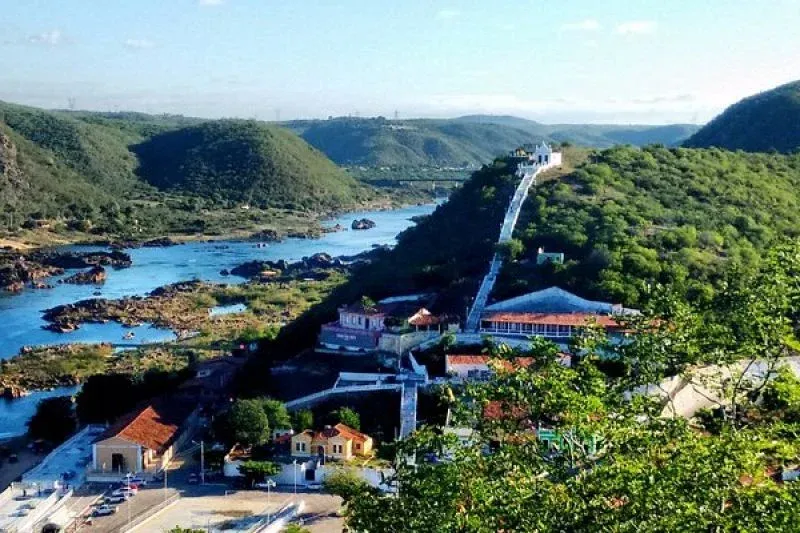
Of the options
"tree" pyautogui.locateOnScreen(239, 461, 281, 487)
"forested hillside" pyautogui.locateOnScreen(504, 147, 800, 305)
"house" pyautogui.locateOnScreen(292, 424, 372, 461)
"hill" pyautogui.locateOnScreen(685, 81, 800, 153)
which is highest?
"hill" pyautogui.locateOnScreen(685, 81, 800, 153)

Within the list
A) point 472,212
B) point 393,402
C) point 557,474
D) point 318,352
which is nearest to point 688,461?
point 557,474

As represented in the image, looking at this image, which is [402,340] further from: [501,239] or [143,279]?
[143,279]

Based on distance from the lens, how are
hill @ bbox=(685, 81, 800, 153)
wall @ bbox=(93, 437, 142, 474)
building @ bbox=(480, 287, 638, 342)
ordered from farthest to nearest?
1. hill @ bbox=(685, 81, 800, 153)
2. building @ bbox=(480, 287, 638, 342)
3. wall @ bbox=(93, 437, 142, 474)

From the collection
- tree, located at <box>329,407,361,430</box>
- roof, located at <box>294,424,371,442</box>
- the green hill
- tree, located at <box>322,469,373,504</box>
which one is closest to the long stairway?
tree, located at <box>329,407,361,430</box>

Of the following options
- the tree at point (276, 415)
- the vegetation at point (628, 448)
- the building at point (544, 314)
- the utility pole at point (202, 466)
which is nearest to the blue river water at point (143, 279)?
the utility pole at point (202, 466)

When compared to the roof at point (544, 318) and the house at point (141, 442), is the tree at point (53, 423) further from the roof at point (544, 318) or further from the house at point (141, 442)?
the roof at point (544, 318)

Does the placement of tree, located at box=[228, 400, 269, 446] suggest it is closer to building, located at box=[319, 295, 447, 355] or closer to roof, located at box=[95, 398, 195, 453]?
roof, located at box=[95, 398, 195, 453]

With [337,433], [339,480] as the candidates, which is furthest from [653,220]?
[339,480]

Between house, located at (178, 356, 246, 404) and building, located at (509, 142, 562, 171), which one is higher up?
building, located at (509, 142, 562, 171)
